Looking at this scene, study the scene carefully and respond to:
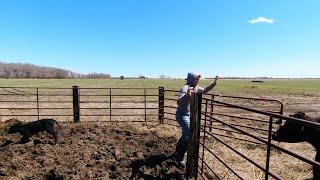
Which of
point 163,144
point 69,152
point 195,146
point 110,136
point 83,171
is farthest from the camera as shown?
point 110,136

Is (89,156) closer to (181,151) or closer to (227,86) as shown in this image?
(181,151)

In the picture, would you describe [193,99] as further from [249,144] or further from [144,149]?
[249,144]

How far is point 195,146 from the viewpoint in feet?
20.4

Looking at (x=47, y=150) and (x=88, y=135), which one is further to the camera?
→ (x=88, y=135)

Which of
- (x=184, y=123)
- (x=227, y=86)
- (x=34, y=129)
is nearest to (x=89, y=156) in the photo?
(x=184, y=123)

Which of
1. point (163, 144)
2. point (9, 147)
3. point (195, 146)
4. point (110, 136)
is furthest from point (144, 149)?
point (9, 147)

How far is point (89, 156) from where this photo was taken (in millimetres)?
7602

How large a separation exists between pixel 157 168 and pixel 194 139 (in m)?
1.06

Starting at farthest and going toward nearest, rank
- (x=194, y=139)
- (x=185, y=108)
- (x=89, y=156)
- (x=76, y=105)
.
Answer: (x=76, y=105), (x=89, y=156), (x=185, y=108), (x=194, y=139)

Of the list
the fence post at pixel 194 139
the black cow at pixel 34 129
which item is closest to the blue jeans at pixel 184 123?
the fence post at pixel 194 139

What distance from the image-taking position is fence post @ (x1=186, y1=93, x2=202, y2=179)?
20.0ft

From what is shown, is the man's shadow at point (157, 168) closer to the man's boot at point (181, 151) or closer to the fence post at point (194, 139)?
the man's boot at point (181, 151)

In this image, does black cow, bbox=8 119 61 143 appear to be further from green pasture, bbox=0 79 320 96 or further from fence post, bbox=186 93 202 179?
green pasture, bbox=0 79 320 96

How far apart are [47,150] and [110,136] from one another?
6.35 ft
